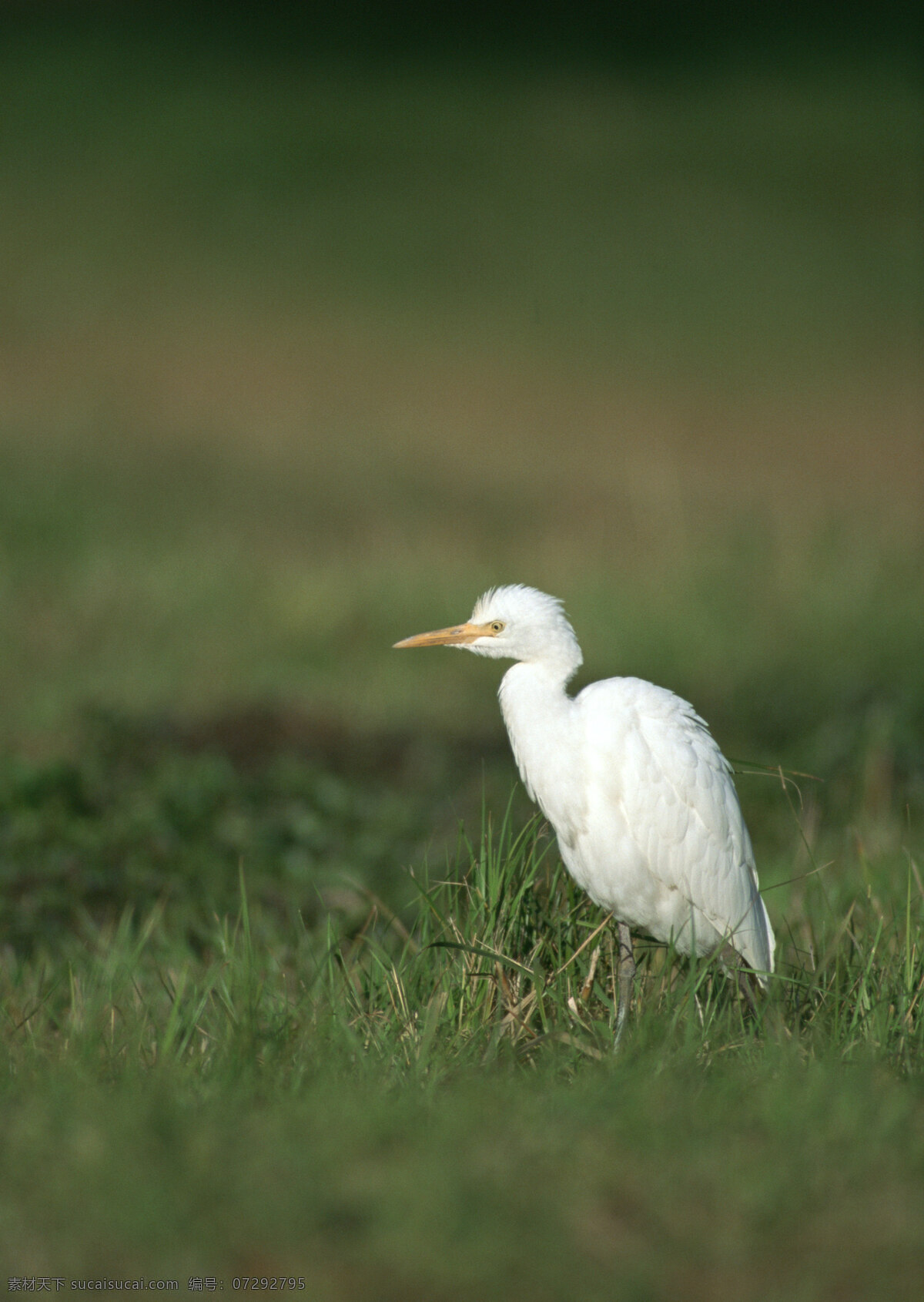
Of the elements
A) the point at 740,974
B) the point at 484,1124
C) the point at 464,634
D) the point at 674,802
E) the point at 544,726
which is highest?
the point at 464,634

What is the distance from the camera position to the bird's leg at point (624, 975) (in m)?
Result: 3.29

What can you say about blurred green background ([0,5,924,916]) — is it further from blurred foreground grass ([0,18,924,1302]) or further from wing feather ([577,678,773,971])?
wing feather ([577,678,773,971])

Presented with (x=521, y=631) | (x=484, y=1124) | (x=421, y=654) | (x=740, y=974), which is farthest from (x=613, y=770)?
(x=421, y=654)

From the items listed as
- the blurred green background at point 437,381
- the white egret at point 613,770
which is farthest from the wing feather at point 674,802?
the blurred green background at point 437,381

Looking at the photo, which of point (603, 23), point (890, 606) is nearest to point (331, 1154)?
point (890, 606)

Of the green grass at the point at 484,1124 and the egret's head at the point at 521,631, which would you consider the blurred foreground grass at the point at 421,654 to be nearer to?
the green grass at the point at 484,1124

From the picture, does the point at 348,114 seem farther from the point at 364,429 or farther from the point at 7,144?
the point at 364,429

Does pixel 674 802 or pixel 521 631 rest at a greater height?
pixel 521 631

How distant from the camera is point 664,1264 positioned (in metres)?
2.34

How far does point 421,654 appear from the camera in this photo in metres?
8.48

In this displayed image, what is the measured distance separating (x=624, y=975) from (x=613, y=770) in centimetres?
51

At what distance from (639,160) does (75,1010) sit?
740 inches

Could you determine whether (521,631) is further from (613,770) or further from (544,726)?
(613,770)

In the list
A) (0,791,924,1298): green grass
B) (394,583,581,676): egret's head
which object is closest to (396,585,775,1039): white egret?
(394,583,581,676): egret's head
